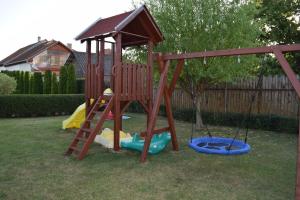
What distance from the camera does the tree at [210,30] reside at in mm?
9242

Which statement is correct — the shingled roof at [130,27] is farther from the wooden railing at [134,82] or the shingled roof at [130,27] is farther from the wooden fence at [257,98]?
the wooden fence at [257,98]

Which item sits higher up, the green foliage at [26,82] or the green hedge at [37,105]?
the green foliage at [26,82]

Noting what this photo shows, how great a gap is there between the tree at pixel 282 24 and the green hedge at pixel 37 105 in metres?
10.3

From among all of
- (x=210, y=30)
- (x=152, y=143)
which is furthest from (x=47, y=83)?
(x=152, y=143)

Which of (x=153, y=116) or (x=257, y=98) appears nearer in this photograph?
(x=153, y=116)

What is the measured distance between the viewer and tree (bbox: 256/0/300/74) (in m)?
12.8

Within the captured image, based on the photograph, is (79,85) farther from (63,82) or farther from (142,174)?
(142,174)

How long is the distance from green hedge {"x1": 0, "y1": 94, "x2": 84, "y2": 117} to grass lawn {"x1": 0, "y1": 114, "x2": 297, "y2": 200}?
6327 millimetres

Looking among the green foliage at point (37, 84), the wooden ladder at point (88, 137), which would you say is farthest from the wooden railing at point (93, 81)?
the green foliage at point (37, 84)

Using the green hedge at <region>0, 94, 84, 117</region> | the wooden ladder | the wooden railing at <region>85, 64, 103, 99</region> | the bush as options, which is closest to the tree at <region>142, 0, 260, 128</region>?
the wooden railing at <region>85, 64, 103, 99</region>

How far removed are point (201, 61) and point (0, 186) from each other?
6874 millimetres

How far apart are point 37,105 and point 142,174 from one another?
10.9 meters

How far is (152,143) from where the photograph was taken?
714cm

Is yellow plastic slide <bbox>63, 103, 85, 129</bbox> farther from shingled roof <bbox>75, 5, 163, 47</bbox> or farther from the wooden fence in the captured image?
the wooden fence
